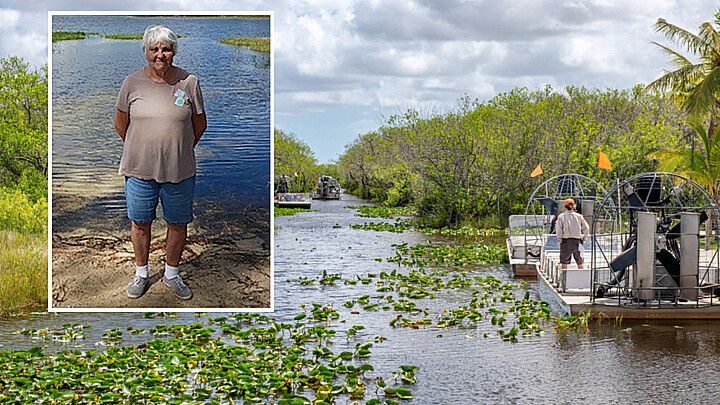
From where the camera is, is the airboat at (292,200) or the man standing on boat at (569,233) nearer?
the man standing on boat at (569,233)

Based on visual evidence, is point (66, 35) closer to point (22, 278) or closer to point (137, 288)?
point (137, 288)

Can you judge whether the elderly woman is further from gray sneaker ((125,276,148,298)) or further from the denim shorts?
gray sneaker ((125,276,148,298))

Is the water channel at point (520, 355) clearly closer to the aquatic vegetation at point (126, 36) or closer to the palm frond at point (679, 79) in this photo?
the aquatic vegetation at point (126, 36)

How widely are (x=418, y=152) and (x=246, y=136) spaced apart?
35.0m

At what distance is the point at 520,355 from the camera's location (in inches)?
504

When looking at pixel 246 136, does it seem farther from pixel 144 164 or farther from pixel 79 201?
pixel 79 201

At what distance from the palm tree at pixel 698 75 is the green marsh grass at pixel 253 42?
23.1m

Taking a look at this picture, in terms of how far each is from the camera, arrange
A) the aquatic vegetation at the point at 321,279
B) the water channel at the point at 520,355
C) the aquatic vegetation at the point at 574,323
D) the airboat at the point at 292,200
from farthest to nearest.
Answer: the airboat at the point at 292,200 < the aquatic vegetation at the point at 321,279 < the aquatic vegetation at the point at 574,323 < the water channel at the point at 520,355

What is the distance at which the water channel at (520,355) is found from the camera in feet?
35.1

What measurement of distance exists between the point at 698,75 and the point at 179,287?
26117 millimetres

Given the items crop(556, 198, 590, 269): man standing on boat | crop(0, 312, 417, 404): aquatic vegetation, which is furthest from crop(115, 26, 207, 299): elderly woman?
crop(556, 198, 590, 269): man standing on boat

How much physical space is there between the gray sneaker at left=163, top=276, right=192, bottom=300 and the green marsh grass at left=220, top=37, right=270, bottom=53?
72.2 inches

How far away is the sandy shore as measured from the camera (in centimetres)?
604

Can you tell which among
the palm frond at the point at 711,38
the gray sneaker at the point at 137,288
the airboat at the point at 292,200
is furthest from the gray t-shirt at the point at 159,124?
the airboat at the point at 292,200
